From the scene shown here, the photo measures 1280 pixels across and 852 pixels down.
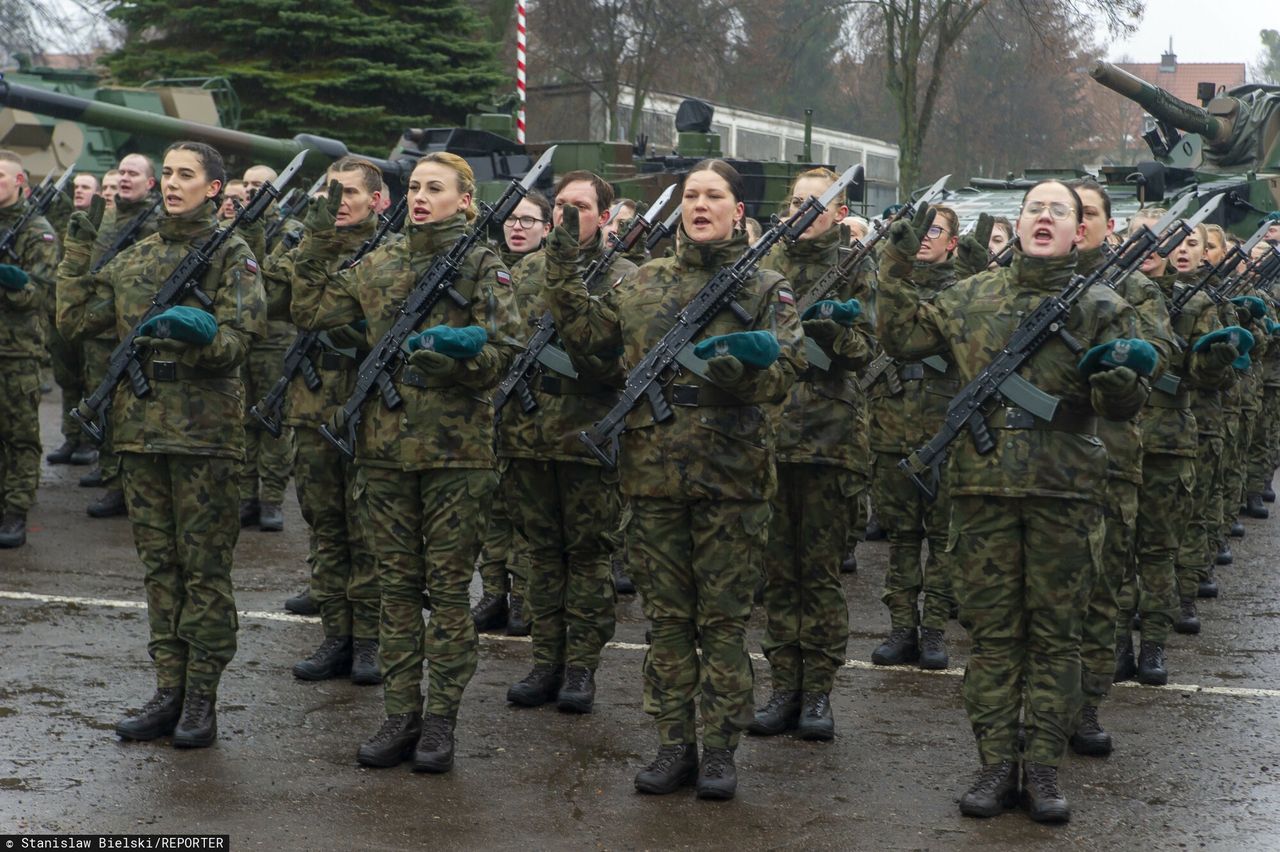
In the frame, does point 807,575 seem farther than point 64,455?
No

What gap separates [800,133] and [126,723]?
3488cm

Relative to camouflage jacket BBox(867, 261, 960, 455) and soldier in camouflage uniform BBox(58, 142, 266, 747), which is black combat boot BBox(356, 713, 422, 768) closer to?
soldier in camouflage uniform BBox(58, 142, 266, 747)

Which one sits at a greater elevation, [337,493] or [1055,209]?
[1055,209]

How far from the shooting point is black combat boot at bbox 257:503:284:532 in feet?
36.6

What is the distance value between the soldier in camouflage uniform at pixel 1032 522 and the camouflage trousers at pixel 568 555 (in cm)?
180

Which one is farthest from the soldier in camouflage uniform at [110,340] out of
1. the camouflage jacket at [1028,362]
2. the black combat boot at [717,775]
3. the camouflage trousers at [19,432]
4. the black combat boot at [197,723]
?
the camouflage jacket at [1028,362]

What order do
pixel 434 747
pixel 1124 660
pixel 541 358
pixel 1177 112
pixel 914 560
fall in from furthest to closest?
pixel 1177 112, pixel 914 560, pixel 1124 660, pixel 541 358, pixel 434 747

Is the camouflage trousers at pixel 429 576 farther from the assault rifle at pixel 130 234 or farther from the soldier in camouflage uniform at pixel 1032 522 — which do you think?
the assault rifle at pixel 130 234

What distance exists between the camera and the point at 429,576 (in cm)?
628

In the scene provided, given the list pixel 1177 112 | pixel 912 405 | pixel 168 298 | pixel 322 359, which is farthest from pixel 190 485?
pixel 1177 112

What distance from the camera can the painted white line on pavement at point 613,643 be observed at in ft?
25.8

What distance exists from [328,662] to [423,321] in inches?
78.7

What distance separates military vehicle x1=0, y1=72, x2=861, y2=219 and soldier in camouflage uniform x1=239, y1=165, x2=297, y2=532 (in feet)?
15.6

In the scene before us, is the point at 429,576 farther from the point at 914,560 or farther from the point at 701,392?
the point at 914,560
